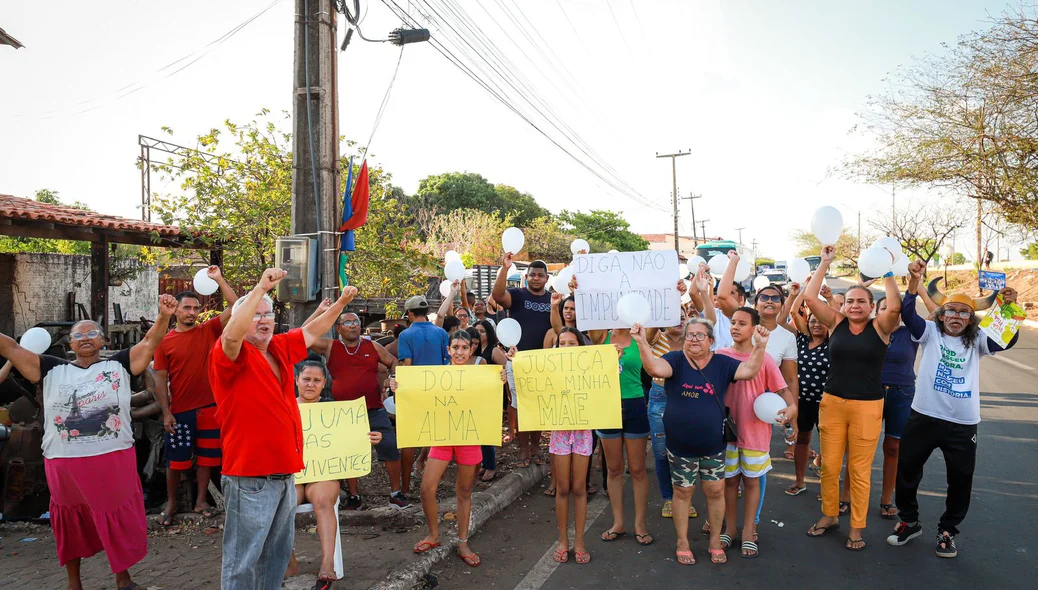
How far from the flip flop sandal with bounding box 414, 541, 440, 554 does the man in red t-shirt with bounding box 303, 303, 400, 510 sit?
877 millimetres

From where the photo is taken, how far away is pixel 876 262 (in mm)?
4453

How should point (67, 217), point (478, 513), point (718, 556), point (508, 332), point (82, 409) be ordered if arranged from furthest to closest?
point (67, 217)
point (478, 513)
point (508, 332)
point (718, 556)
point (82, 409)

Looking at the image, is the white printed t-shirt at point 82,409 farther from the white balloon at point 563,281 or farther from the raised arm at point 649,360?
the white balloon at point 563,281

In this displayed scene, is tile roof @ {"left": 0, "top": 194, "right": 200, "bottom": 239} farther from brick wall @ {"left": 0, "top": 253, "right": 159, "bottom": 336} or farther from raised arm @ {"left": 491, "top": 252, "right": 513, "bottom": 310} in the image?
raised arm @ {"left": 491, "top": 252, "right": 513, "bottom": 310}

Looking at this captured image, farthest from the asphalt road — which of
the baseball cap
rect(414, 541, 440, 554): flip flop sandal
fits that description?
the baseball cap

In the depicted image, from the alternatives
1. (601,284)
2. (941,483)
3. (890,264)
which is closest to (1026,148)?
(941,483)

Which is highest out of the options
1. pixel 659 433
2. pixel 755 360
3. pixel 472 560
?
pixel 755 360

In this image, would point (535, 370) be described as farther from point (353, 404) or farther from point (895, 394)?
point (895, 394)

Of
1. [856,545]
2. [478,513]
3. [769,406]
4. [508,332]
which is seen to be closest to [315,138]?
[508,332]

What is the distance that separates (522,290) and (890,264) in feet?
11.1

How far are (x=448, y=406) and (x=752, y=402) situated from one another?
7.46ft

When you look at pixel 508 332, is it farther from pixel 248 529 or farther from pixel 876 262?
pixel 876 262

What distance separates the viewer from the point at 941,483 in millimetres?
5895

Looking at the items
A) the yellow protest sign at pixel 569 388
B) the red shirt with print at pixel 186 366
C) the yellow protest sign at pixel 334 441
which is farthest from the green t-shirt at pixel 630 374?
the red shirt with print at pixel 186 366
